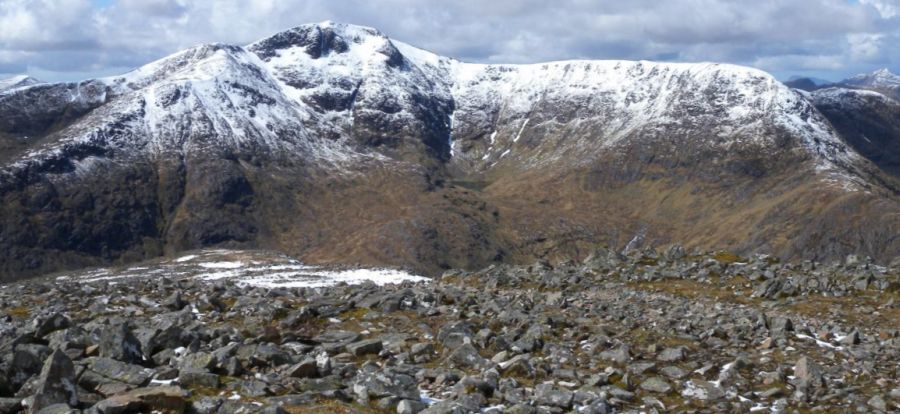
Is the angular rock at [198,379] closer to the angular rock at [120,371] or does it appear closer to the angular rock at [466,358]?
the angular rock at [120,371]

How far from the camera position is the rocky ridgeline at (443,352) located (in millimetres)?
16469

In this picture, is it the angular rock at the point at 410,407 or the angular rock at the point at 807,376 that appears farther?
the angular rock at the point at 807,376

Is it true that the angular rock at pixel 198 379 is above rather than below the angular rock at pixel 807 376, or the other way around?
above

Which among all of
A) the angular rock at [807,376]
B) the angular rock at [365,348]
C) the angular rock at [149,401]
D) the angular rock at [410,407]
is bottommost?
the angular rock at [807,376]

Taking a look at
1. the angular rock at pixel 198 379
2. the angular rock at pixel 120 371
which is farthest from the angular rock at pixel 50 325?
the angular rock at pixel 198 379

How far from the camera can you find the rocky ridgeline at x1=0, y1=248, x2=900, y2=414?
54.0 feet

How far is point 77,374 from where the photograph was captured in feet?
53.1

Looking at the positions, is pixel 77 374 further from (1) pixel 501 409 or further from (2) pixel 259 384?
(1) pixel 501 409

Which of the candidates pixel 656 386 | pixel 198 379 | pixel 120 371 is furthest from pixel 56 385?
pixel 656 386

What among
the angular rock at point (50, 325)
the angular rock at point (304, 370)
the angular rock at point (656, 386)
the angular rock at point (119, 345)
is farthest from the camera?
the angular rock at point (50, 325)

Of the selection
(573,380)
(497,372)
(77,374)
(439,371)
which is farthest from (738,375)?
(77,374)

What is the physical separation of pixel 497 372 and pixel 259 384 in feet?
19.1

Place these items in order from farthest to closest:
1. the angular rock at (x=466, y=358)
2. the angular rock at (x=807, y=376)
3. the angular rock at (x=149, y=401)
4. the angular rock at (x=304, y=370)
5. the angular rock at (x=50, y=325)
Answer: the angular rock at (x=50, y=325) → the angular rock at (x=466, y=358) → the angular rock at (x=807, y=376) → the angular rock at (x=304, y=370) → the angular rock at (x=149, y=401)

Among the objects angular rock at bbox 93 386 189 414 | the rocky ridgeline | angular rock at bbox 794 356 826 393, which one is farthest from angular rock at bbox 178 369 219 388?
angular rock at bbox 794 356 826 393
